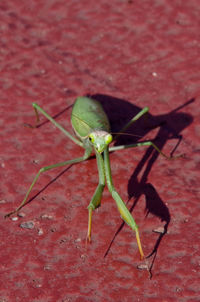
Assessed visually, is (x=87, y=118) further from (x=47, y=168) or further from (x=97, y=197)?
(x=97, y=197)

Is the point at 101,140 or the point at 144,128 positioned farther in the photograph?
the point at 144,128

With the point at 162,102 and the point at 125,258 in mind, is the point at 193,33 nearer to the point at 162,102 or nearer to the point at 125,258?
the point at 162,102

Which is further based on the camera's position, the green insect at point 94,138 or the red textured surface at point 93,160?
the green insect at point 94,138

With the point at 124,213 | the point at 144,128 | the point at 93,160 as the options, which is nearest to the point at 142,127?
the point at 144,128

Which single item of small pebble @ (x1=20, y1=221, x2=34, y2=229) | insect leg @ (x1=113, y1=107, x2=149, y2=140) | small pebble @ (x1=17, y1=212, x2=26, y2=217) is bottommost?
small pebble @ (x1=17, y1=212, x2=26, y2=217)

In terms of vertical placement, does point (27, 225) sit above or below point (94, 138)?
below

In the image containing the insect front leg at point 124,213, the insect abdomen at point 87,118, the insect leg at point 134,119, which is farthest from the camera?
the insect leg at point 134,119

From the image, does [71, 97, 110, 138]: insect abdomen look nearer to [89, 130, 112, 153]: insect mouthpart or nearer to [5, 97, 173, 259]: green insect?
[5, 97, 173, 259]: green insect

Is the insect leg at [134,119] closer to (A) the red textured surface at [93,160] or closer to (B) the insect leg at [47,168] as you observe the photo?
(A) the red textured surface at [93,160]

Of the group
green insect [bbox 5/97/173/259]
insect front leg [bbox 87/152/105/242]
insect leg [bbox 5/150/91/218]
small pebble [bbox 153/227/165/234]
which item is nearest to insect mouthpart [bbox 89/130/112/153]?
green insect [bbox 5/97/173/259]

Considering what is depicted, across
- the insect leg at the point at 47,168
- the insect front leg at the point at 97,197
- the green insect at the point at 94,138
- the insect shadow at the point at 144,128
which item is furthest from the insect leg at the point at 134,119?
the insect front leg at the point at 97,197
